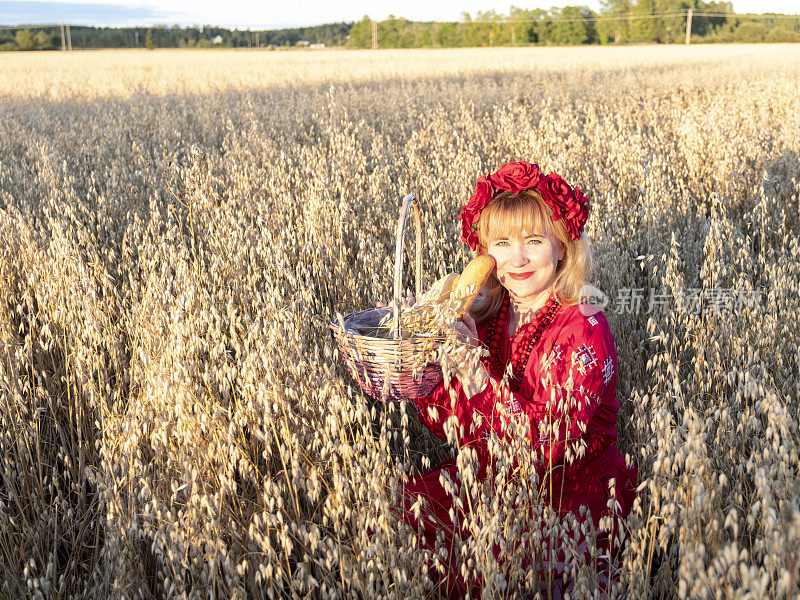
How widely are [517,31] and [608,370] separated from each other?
7798 cm

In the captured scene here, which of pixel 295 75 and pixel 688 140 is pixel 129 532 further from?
pixel 295 75

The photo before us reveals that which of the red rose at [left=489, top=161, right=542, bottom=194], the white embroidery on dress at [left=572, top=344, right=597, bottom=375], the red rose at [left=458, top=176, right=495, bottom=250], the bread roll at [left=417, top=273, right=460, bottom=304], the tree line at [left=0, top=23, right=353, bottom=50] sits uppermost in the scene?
the tree line at [left=0, top=23, right=353, bottom=50]

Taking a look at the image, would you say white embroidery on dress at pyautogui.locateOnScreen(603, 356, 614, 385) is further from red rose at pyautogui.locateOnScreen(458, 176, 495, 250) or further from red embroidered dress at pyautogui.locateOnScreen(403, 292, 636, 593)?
red rose at pyautogui.locateOnScreen(458, 176, 495, 250)

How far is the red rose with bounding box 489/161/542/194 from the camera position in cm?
203

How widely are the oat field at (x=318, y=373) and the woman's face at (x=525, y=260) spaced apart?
436 mm

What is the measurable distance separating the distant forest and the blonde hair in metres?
69.2

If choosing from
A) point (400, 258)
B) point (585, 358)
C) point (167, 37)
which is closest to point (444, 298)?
point (400, 258)

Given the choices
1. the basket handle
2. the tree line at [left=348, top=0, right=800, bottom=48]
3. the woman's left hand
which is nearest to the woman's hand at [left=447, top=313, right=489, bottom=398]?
the woman's left hand

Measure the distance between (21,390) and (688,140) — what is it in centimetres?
449

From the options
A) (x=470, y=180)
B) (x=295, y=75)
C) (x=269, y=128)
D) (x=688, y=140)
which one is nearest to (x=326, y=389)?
(x=470, y=180)

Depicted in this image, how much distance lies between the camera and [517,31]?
7288 centimetres

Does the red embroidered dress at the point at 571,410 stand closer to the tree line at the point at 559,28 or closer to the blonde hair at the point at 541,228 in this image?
the blonde hair at the point at 541,228

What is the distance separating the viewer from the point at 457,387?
1.92 m

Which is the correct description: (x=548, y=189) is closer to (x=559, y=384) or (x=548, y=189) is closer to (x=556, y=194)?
(x=556, y=194)
